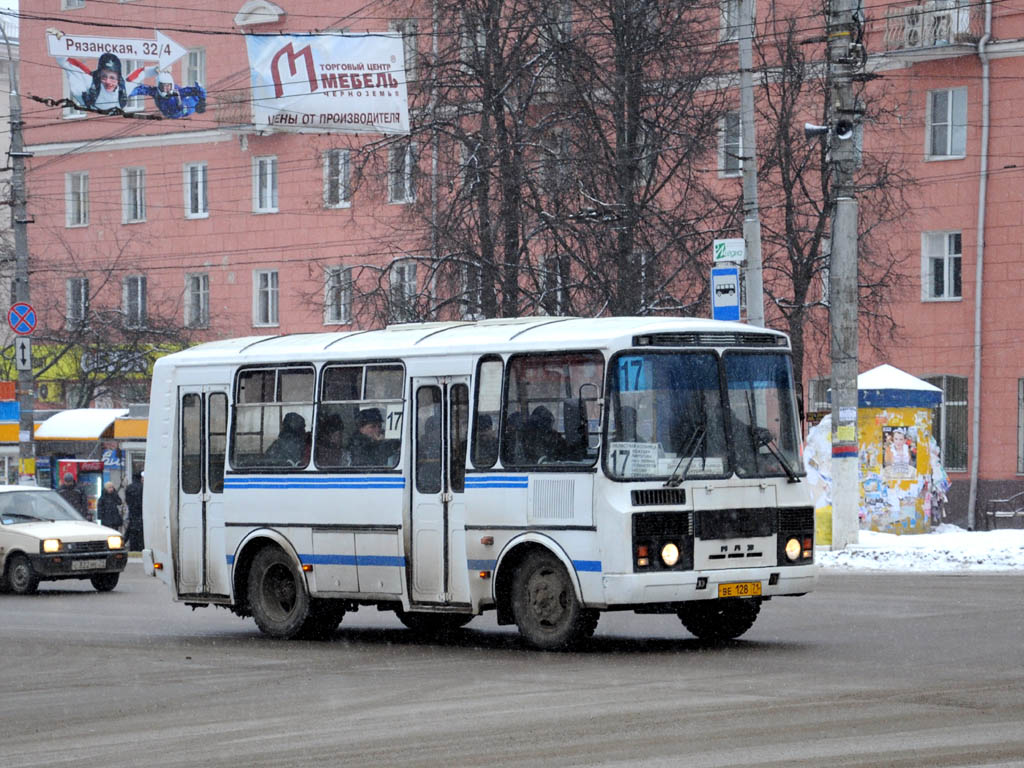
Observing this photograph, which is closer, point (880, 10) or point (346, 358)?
point (346, 358)

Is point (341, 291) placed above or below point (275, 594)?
above

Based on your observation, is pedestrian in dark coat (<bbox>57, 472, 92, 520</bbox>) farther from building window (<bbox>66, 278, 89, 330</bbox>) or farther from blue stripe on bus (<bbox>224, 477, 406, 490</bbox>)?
blue stripe on bus (<bbox>224, 477, 406, 490</bbox>)

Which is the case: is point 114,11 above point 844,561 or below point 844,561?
above

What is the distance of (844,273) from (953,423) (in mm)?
16578

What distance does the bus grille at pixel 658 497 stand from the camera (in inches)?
606

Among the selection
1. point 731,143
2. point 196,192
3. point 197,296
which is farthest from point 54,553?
point 196,192

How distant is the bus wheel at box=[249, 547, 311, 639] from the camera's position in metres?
18.2

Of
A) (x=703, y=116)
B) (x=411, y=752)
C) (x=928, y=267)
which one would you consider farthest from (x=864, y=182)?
(x=411, y=752)

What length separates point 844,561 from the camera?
91.0ft

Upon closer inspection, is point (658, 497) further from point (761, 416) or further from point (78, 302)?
point (78, 302)

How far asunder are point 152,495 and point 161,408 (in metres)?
0.85

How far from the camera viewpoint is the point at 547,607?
1595cm

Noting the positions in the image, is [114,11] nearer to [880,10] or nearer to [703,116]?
[880,10]

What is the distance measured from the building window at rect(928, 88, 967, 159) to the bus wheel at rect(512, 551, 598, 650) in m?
29.7
